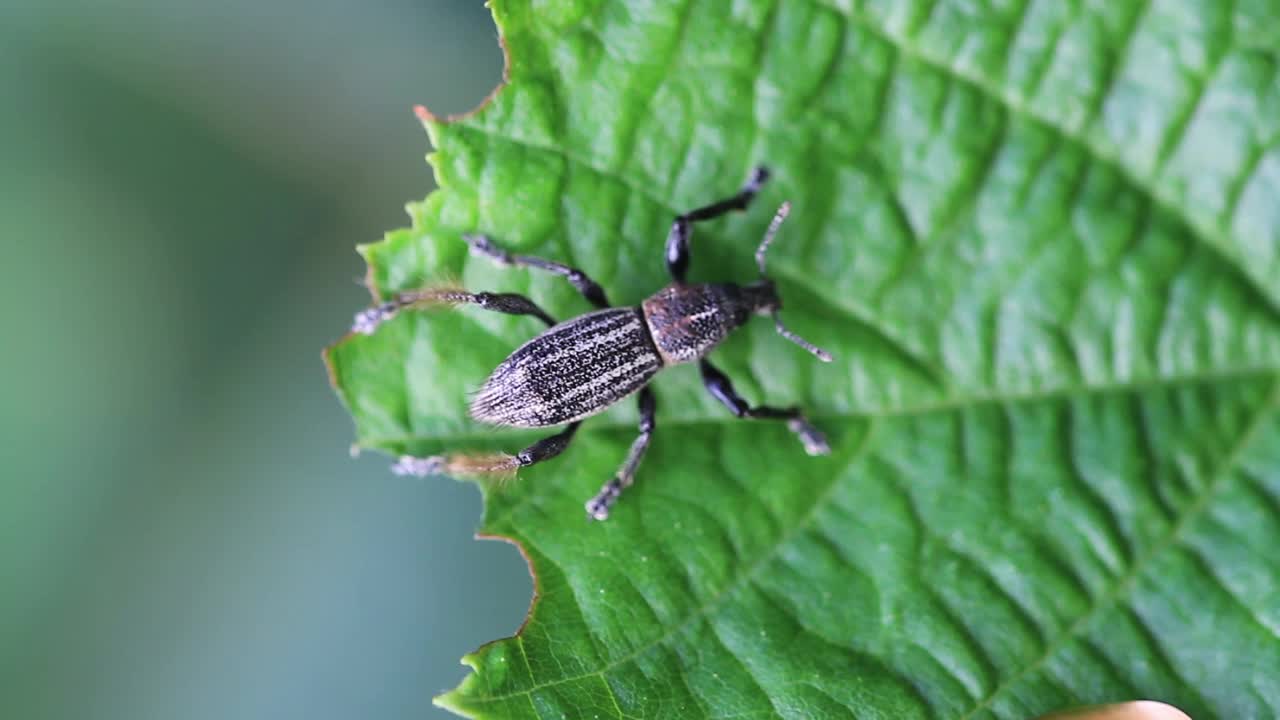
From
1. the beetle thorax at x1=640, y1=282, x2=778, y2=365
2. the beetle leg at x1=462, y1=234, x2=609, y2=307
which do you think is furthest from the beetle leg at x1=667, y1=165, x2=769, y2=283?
the beetle leg at x1=462, y1=234, x2=609, y2=307

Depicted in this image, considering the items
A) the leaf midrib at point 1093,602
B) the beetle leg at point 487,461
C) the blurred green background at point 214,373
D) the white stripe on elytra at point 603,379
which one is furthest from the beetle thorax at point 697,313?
the blurred green background at point 214,373

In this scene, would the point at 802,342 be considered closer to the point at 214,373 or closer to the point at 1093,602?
the point at 1093,602

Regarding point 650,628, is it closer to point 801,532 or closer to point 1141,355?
point 801,532

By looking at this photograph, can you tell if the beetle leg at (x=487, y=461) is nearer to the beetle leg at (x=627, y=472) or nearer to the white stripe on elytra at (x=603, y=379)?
the white stripe on elytra at (x=603, y=379)

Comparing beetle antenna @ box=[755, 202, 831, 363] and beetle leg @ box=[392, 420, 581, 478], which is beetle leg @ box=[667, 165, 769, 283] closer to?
beetle antenna @ box=[755, 202, 831, 363]

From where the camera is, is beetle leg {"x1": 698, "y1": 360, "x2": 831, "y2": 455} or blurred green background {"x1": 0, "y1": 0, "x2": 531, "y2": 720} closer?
beetle leg {"x1": 698, "y1": 360, "x2": 831, "y2": 455}

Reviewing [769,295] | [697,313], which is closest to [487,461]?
[697,313]

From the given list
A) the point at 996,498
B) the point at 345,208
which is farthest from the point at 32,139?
the point at 996,498

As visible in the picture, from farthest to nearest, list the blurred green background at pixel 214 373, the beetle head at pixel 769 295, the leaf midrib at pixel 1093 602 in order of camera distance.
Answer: the blurred green background at pixel 214 373 → the beetle head at pixel 769 295 → the leaf midrib at pixel 1093 602
